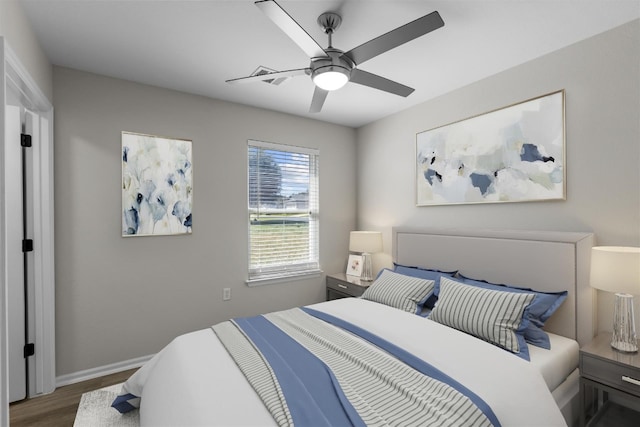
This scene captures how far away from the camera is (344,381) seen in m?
1.41

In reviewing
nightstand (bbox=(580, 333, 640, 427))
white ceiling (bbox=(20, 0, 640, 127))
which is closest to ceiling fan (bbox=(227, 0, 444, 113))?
white ceiling (bbox=(20, 0, 640, 127))

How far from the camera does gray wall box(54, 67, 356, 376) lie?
2494 mm

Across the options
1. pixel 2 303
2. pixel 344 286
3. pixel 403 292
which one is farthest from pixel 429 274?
pixel 2 303

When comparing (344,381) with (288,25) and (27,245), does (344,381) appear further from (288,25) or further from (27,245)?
(27,245)

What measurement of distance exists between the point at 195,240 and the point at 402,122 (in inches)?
98.2

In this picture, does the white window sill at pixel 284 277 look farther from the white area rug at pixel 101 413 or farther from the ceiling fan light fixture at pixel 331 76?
the ceiling fan light fixture at pixel 331 76

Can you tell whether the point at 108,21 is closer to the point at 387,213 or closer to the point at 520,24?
the point at 520,24

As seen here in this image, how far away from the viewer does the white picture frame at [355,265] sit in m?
3.69

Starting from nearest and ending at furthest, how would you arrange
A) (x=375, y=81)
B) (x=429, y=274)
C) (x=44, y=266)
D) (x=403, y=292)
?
(x=375, y=81) → (x=44, y=266) → (x=403, y=292) → (x=429, y=274)

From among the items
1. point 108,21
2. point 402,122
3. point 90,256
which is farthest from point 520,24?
point 90,256

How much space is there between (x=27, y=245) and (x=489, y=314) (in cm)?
325

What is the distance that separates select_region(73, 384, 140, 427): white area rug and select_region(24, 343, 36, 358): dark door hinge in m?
0.49

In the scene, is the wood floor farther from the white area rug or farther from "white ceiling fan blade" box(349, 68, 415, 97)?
"white ceiling fan blade" box(349, 68, 415, 97)

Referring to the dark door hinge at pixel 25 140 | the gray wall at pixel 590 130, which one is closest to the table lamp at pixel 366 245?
the gray wall at pixel 590 130
